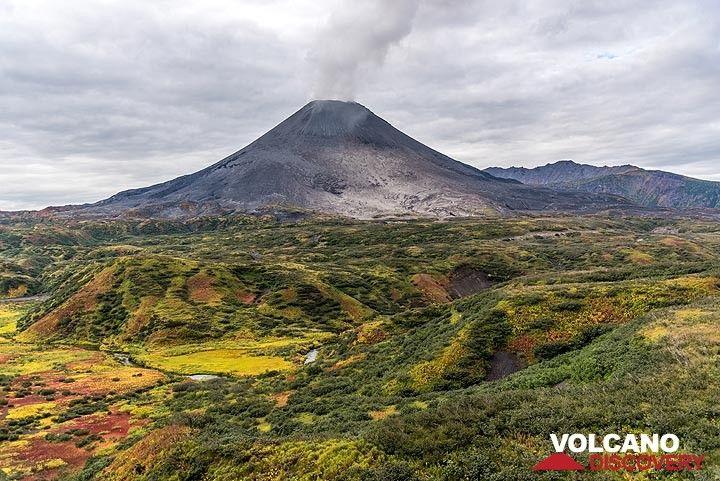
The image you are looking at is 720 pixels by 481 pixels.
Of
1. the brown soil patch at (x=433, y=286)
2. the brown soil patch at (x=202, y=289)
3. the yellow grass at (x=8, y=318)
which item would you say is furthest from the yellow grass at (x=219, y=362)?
the brown soil patch at (x=433, y=286)

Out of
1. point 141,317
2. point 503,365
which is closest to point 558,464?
point 503,365

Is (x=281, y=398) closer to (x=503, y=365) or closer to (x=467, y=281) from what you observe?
(x=503, y=365)

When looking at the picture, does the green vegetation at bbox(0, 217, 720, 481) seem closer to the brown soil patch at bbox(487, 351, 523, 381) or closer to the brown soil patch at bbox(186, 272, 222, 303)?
the brown soil patch at bbox(487, 351, 523, 381)

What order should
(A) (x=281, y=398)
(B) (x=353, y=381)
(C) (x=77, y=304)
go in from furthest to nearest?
(C) (x=77, y=304)
(B) (x=353, y=381)
(A) (x=281, y=398)

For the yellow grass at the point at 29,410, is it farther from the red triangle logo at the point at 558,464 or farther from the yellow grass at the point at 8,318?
the yellow grass at the point at 8,318

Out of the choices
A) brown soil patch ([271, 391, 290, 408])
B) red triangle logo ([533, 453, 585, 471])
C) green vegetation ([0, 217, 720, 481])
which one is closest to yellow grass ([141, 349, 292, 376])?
green vegetation ([0, 217, 720, 481])
